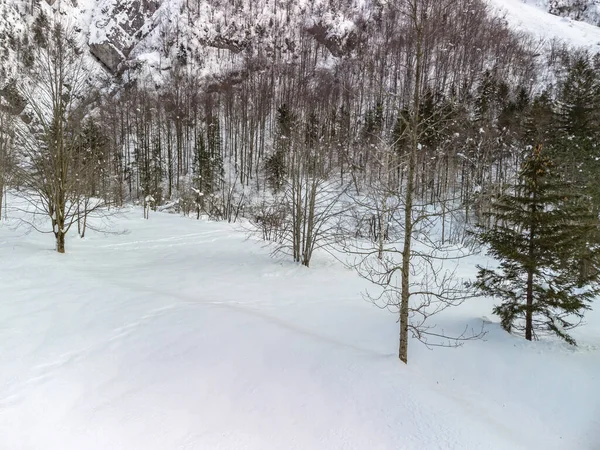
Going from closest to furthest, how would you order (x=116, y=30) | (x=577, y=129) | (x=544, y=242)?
(x=544, y=242) → (x=577, y=129) → (x=116, y=30)

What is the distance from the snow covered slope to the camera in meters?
67.9

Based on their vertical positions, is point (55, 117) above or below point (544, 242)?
above

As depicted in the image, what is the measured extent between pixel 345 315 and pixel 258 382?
4.02 metres

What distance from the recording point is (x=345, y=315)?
8.78m

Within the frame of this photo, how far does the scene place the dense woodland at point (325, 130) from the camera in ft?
20.1

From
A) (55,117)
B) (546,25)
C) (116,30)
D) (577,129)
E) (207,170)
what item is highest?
(546,25)

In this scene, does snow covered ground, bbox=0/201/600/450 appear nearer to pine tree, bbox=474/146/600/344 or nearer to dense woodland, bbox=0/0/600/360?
pine tree, bbox=474/146/600/344

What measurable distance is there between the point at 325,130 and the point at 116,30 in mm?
66305

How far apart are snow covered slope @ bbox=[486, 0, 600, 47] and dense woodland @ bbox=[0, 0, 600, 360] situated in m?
8.38

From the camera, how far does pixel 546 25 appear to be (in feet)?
246

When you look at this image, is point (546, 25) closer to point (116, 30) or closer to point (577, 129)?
point (577, 129)

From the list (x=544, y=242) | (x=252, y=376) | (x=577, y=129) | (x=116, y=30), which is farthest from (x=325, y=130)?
(x=116, y=30)

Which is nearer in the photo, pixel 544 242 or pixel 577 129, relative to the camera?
pixel 544 242

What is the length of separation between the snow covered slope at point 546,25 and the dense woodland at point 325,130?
8381mm
